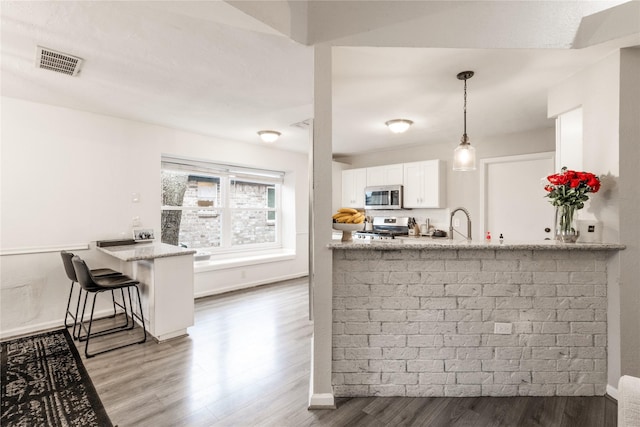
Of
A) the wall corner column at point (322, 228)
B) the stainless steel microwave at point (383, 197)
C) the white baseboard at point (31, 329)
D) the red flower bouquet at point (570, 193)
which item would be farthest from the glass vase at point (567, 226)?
the white baseboard at point (31, 329)

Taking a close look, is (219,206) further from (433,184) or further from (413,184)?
(433,184)

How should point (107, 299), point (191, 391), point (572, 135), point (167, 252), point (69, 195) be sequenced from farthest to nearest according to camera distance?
point (107, 299) → point (69, 195) → point (167, 252) → point (572, 135) → point (191, 391)

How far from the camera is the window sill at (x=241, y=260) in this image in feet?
14.2

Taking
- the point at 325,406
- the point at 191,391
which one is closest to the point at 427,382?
the point at 325,406

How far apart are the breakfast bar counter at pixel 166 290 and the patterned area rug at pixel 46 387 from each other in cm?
64

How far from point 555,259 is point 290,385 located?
2.06 meters

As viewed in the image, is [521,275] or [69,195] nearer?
[521,275]

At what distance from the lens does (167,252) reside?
2.90 metres

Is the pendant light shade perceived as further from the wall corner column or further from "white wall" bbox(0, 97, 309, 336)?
"white wall" bbox(0, 97, 309, 336)

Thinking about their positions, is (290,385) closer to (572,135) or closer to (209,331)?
(209,331)

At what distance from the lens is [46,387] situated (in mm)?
2061

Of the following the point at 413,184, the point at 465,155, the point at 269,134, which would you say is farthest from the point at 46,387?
the point at 413,184

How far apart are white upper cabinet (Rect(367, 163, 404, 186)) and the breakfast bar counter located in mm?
3458

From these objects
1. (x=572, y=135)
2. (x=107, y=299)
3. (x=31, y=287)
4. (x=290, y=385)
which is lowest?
(x=290, y=385)
